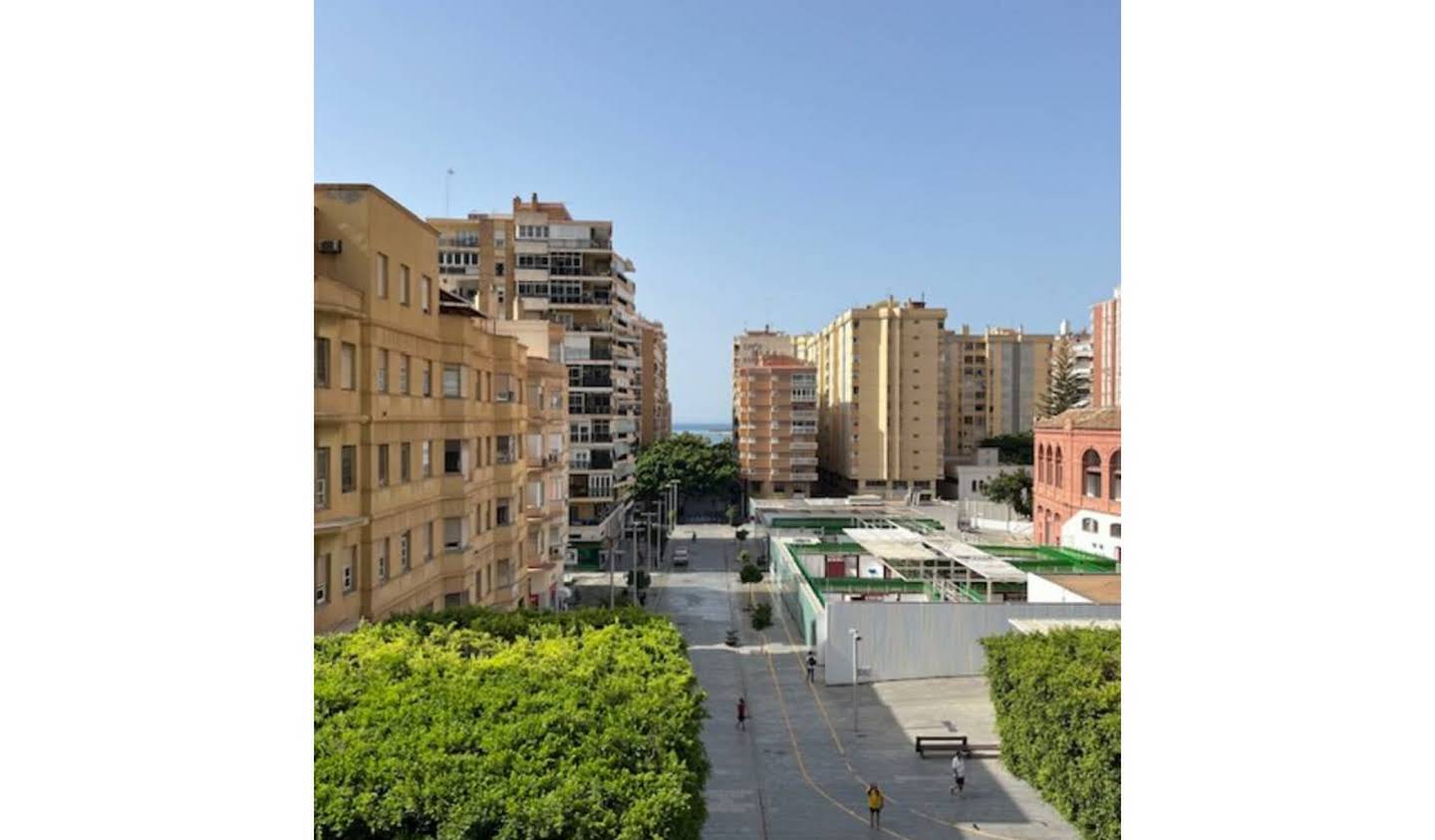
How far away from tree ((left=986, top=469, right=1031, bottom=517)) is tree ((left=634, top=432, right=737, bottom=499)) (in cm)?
2101

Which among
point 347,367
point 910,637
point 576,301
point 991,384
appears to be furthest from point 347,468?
point 991,384

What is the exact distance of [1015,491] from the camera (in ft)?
230

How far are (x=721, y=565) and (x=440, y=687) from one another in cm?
5105

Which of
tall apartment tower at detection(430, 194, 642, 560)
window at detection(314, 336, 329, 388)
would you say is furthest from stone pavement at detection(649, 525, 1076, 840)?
tall apartment tower at detection(430, 194, 642, 560)

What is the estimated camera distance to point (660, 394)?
4414 inches

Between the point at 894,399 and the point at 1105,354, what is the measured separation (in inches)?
792

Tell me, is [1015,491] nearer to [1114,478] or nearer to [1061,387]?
[1114,478]

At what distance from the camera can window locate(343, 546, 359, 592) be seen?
15181 mm

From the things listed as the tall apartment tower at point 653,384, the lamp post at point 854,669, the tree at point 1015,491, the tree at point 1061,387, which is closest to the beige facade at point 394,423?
the lamp post at point 854,669

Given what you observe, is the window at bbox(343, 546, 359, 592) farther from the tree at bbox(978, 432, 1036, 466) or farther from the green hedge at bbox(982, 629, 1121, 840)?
the tree at bbox(978, 432, 1036, 466)

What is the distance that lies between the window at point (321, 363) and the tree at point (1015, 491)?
62.4 m

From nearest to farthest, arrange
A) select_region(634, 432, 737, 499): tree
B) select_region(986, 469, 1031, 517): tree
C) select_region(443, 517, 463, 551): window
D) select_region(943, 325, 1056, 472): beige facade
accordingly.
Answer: select_region(443, 517, 463, 551): window < select_region(986, 469, 1031, 517): tree < select_region(634, 432, 737, 499): tree < select_region(943, 325, 1056, 472): beige facade
